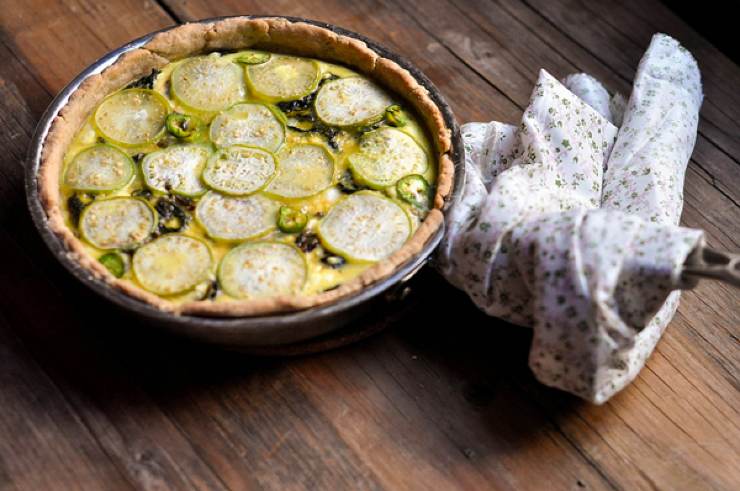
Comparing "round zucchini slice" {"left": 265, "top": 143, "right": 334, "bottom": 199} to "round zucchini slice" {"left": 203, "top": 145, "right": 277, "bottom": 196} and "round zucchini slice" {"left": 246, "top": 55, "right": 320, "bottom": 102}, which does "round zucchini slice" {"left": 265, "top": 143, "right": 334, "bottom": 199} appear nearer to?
"round zucchini slice" {"left": 203, "top": 145, "right": 277, "bottom": 196}

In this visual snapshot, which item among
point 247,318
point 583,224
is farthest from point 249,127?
point 583,224

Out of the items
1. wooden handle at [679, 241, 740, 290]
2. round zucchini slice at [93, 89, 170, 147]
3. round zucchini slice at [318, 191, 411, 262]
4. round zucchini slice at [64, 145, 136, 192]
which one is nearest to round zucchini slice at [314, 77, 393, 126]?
round zucchini slice at [318, 191, 411, 262]

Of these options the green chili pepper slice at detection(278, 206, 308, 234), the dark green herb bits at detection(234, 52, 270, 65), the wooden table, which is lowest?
the wooden table

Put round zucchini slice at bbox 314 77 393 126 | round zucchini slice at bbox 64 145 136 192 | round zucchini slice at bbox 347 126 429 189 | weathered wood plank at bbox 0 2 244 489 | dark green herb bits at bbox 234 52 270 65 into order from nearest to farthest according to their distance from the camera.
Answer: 1. weathered wood plank at bbox 0 2 244 489
2. round zucchini slice at bbox 64 145 136 192
3. round zucchini slice at bbox 347 126 429 189
4. round zucchini slice at bbox 314 77 393 126
5. dark green herb bits at bbox 234 52 270 65

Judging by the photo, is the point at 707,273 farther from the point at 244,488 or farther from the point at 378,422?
the point at 244,488

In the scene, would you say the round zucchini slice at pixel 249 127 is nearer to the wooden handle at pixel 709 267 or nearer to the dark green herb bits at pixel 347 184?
the dark green herb bits at pixel 347 184

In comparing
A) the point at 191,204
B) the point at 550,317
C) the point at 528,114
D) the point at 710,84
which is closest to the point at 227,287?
the point at 191,204
